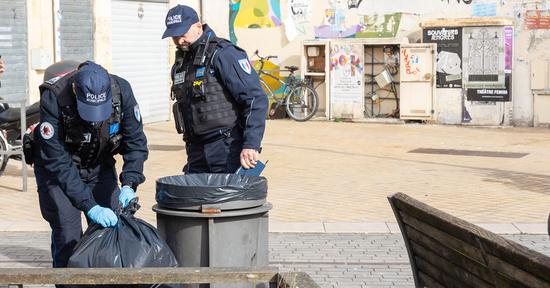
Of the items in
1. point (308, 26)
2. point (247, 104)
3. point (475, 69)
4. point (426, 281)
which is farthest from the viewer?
point (308, 26)

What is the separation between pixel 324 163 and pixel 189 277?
10246 millimetres

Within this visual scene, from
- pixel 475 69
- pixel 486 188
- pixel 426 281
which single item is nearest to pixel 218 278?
pixel 426 281

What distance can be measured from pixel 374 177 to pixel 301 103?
815 centimetres

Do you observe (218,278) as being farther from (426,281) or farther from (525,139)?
(525,139)

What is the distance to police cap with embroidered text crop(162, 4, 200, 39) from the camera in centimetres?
635

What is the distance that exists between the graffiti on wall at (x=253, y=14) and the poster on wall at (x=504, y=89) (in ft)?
14.2

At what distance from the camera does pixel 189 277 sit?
3.83 meters

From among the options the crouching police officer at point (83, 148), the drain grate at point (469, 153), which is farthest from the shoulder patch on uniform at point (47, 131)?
the drain grate at point (469, 153)

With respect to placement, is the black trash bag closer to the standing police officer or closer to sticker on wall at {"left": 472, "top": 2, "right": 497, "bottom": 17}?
the standing police officer

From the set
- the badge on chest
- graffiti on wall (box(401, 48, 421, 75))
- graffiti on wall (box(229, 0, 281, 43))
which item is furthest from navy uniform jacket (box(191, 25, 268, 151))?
graffiti on wall (box(229, 0, 281, 43))

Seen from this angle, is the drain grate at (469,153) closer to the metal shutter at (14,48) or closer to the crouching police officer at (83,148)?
the metal shutter at (14,48)

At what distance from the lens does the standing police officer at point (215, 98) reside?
20.8ft

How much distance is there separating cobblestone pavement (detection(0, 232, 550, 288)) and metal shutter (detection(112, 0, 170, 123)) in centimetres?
1064

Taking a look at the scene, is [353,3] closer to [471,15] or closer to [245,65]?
[471,15]
